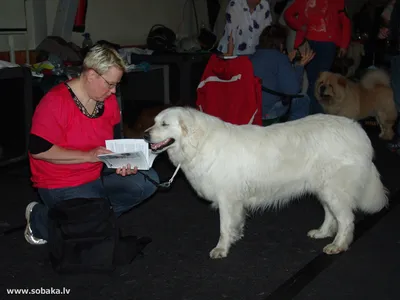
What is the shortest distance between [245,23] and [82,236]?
3842 millimetres

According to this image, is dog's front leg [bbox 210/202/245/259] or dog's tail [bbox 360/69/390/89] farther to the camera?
dog's tail [bbox 360/69/390/89]

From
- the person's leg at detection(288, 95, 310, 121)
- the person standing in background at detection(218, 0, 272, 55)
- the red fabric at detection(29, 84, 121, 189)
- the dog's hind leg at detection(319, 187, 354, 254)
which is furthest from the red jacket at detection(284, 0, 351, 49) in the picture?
the red fabric at detection(29, 84, 121, 189)

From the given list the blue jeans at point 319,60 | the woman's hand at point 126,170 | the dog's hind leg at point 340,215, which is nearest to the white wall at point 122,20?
the blue jeans at point 319,60

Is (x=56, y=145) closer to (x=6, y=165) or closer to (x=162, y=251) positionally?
(x=162, y=251)

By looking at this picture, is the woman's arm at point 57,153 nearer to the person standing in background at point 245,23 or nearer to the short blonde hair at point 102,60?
the short blonde hair at point 102,60

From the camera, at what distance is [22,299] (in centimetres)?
Result: 279

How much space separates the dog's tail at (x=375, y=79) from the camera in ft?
23.2

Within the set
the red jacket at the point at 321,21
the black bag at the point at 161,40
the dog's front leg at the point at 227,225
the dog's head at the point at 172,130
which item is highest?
the red jacket at the point at 321,21

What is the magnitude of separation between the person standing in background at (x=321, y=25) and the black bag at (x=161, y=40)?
6.43 feet

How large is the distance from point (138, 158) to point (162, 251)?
30.8 inches

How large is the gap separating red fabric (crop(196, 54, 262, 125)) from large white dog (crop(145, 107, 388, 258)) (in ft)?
3.91

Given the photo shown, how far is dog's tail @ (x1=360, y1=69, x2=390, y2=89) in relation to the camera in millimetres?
7057

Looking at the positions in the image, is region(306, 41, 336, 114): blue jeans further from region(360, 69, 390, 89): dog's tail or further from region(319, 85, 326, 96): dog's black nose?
region(360, 69, 390, 89): dog's tail

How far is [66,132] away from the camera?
10.2ft
